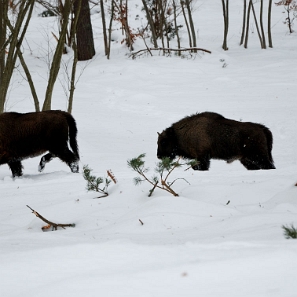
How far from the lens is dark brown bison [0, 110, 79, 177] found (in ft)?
28.3

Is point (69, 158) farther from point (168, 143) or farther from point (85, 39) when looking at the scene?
point (85, 39)

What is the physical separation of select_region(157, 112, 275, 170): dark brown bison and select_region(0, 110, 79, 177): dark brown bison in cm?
181

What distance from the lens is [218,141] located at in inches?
335

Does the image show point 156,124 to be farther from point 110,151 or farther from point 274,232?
point 274,232

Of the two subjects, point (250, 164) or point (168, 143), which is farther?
point (168, 143)

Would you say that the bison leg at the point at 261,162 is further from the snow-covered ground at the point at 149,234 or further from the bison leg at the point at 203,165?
the snow-covered ground at the point at 149,234

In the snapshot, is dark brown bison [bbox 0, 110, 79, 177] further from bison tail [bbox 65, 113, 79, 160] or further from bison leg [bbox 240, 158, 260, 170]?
bison leg [bbox 240, 158, 260, 170]

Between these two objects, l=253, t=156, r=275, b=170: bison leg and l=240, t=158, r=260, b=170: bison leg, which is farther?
l=240, t=158, r=260, b=170: bison leg

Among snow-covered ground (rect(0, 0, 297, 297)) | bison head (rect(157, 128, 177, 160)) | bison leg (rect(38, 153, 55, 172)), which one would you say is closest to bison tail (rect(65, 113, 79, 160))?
bison leg (rect(38, 153, 55, 172))

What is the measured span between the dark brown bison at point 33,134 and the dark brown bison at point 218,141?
181 cm

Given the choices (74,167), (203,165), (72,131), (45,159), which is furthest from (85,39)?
(203,165)

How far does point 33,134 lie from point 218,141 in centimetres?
319

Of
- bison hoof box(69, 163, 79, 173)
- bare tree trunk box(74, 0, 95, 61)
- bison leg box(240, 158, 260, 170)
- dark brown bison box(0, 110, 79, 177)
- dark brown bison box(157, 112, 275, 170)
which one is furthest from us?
bare tree trunk box(74, 0, 95, 61)

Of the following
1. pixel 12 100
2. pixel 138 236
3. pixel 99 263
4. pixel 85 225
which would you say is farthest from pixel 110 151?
pixel 99 263
